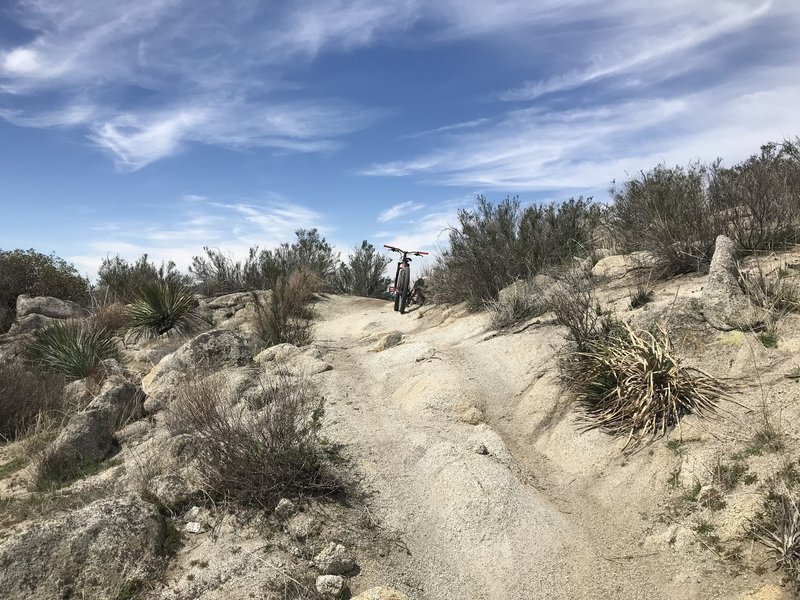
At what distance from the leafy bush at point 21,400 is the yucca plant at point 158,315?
149 inches

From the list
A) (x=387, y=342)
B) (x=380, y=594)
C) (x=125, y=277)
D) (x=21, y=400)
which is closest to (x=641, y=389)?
(x=380, y=594)

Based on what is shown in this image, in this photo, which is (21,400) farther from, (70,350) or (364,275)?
(364,275)

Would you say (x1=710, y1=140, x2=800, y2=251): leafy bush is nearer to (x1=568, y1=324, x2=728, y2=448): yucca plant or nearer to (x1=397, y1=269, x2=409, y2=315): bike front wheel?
(x1=568, y1=324, x2=728, y2=448): yucca plant

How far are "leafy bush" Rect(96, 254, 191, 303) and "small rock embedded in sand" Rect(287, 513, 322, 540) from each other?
1293cm

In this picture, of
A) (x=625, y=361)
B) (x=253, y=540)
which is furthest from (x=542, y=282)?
(x=253, y=540)

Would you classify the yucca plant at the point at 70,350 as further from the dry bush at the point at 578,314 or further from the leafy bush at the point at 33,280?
the dry bush at the point at 578,314

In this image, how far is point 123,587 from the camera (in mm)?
3332

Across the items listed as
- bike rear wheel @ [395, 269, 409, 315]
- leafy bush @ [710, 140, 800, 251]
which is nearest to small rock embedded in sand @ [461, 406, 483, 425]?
leafy bush @ [710, 140, 800, 251]

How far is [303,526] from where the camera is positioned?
3.94m

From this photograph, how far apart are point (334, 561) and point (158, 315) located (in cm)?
1009

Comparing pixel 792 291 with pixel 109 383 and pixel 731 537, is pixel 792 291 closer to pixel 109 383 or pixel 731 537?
pixel 731 537

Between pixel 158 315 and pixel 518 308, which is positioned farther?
pixel 158 315

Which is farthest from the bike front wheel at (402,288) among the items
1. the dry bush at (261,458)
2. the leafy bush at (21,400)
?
the dry bush at (261,458)

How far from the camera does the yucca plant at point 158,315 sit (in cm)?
1219
